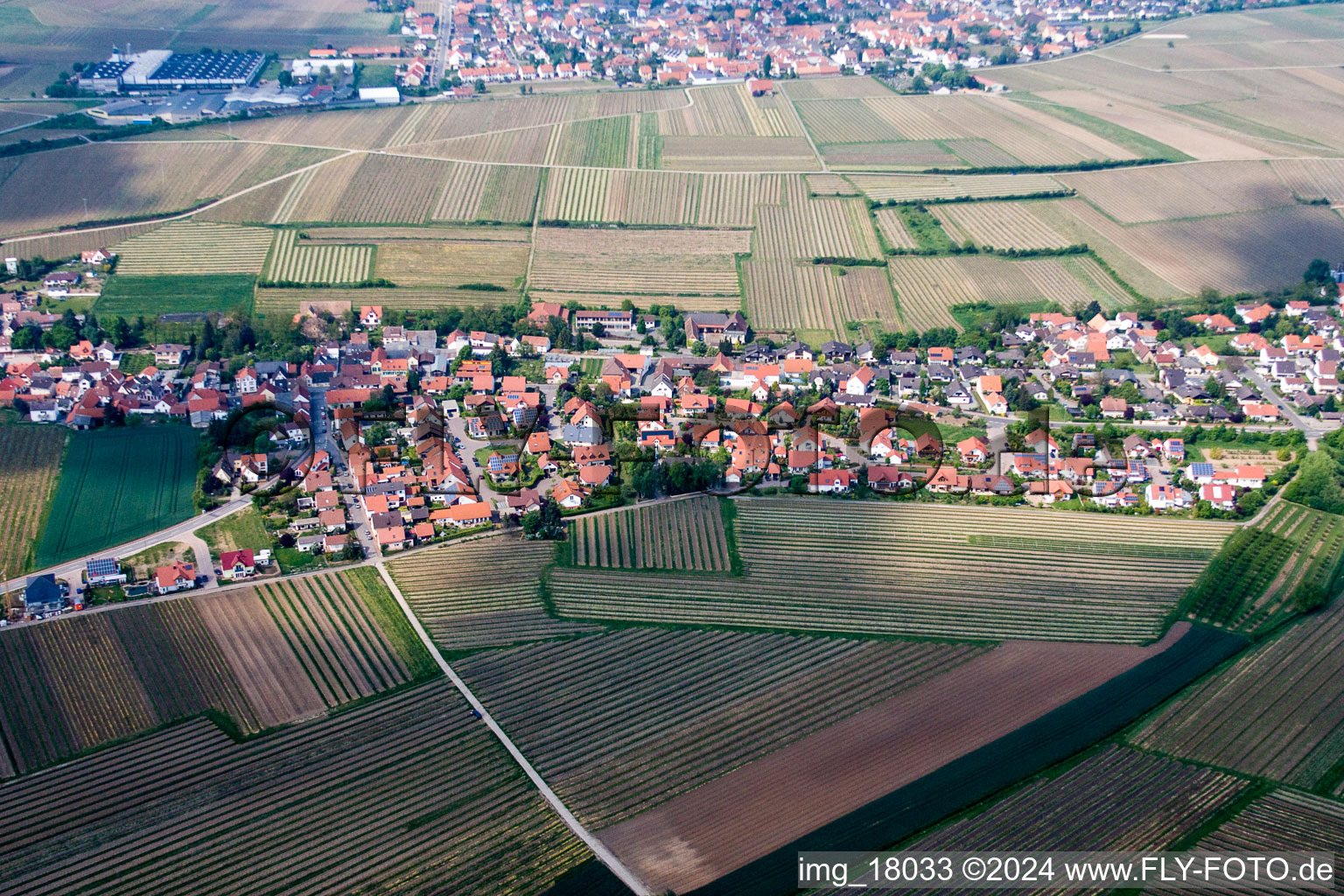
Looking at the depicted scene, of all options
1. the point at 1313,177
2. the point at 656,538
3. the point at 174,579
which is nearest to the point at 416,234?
the point at 656,538

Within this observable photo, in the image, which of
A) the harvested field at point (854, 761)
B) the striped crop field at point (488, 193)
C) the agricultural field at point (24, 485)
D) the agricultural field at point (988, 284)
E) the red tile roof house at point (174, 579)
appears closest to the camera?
the harvested field at point (854, 761)

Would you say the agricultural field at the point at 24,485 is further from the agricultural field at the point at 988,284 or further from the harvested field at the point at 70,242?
the agricultural field at the point at 988,284

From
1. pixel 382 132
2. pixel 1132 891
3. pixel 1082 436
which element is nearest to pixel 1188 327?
pixel 1082 436

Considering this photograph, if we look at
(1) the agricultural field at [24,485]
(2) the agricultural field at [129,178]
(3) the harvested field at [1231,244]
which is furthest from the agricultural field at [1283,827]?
(2) the agricultural field at [129,178]

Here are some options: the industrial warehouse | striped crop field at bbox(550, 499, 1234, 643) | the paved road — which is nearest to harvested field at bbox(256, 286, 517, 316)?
the paved road

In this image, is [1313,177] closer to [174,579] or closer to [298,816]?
[174,579]

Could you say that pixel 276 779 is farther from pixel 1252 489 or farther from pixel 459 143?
pixel 459 143
